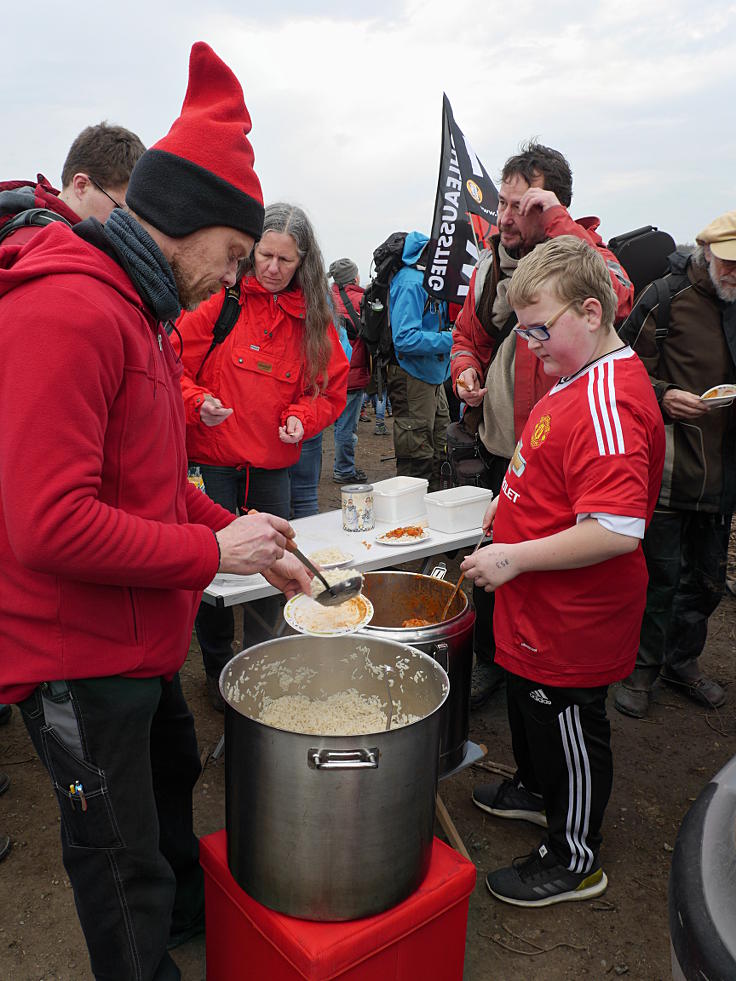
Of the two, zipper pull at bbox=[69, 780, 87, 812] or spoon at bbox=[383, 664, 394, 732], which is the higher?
zipper pull at bbox=[69, 780, 87, 812]

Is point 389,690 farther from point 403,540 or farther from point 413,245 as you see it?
point 413,245

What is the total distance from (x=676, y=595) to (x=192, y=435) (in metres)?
2.62

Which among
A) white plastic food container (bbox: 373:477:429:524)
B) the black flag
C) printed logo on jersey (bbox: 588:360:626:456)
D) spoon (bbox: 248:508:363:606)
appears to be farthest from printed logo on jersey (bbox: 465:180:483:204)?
spoon (bbox: 248:508:363:606)

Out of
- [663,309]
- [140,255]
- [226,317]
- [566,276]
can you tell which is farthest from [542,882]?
[226,317]

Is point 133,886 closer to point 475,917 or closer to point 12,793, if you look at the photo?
point 475,917

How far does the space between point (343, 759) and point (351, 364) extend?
20.4 feet

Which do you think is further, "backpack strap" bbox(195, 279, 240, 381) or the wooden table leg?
"backpack strap" bbox(195, 279, 240, 381)

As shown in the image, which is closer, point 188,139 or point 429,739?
point 188,139

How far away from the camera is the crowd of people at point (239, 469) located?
54.6 inches

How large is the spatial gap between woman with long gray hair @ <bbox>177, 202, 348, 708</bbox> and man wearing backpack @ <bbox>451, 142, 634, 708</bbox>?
74cm

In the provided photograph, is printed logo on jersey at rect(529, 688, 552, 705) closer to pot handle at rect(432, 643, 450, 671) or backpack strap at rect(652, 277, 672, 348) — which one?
pot handle at rect(432, 643, 450, 671)

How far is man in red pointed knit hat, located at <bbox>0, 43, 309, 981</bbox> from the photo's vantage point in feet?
4.24

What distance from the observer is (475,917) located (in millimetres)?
2480

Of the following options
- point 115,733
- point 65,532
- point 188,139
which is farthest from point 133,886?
point 188,139
